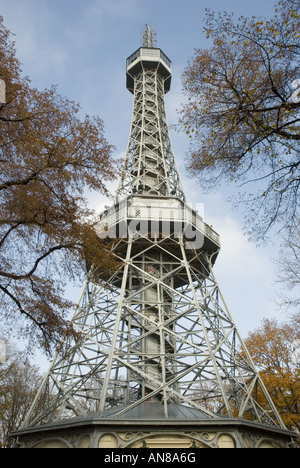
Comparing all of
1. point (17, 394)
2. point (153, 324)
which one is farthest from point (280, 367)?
point (17, 394)

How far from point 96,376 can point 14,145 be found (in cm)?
1146

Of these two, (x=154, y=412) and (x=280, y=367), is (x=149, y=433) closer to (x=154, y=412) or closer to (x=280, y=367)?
(x=154, y=412)

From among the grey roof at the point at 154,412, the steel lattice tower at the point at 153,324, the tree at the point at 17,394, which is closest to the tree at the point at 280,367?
the steel lattice tower at the point at 153,324

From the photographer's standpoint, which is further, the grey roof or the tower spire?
the tower spire

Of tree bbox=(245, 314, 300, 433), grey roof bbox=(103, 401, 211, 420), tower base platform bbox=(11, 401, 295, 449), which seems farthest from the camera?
tree bbox=(245, 314, 300, 433)

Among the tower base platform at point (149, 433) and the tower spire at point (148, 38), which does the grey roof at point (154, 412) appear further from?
the tower spire at point (148, 38)

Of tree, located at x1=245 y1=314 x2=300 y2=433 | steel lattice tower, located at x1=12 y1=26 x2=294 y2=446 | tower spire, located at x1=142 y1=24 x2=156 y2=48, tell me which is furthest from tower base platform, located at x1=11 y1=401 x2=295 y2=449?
tower spire, located at x1=142 y1=24 x2=156 y2=48

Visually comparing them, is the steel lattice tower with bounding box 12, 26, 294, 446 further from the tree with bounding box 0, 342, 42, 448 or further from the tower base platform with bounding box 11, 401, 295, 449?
the tree with bounding box 0, 342, 42, 448

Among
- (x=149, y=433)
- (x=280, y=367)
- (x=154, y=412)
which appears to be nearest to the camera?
(x=149, y=433)

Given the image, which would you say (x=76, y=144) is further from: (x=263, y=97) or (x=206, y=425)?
(x=206, y=425)

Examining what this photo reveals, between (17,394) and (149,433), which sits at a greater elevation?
(17,394)

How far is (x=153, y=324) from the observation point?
1636 centimetres

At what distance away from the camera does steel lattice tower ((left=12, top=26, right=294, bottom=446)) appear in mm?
12989
